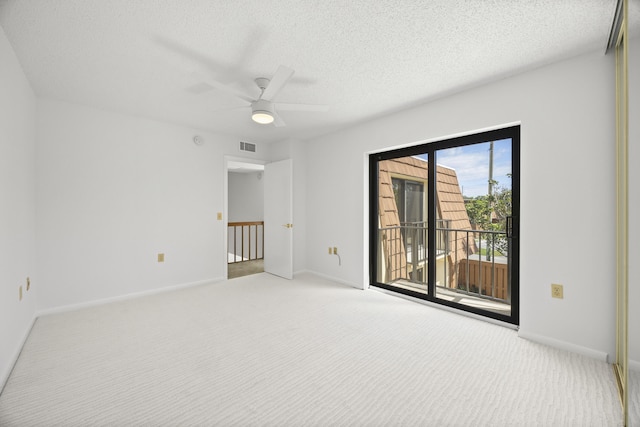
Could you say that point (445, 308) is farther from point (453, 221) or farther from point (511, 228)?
point (453, 221)

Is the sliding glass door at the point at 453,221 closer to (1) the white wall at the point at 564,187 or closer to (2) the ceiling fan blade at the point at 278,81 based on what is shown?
(1) the white wall at the point at 564,187

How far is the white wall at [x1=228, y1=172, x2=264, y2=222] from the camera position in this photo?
736 cm

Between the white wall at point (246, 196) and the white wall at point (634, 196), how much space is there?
21.6 ft

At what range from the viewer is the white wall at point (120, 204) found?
9.57 ft

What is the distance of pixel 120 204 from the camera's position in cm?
333

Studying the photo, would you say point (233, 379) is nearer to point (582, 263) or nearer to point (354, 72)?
point (354, 72)

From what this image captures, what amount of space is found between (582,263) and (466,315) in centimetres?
112

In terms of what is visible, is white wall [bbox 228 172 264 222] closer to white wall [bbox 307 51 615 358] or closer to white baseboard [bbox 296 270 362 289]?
white baseboard [bbox 296 270 362 289]

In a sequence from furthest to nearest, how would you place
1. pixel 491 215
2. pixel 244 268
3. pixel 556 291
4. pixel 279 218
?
pixel 244 268
pixel 279 218
pixel 491 215
pixel 556 291

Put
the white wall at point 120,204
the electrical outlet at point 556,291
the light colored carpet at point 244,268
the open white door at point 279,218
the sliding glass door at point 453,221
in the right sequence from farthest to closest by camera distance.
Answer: the light colored carpet at point 244,268
the open white door at point 279,218
the white wall at point 120,204
the sliding glass door at point 453,221
the electrical outlet at point 556,291

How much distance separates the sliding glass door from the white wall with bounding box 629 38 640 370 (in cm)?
72

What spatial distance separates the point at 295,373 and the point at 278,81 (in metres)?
2.12

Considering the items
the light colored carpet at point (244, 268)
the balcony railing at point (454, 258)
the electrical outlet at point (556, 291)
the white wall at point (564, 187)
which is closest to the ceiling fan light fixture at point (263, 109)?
the white wall at point (564, 187)

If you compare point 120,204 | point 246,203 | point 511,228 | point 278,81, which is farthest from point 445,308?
point 246,203
